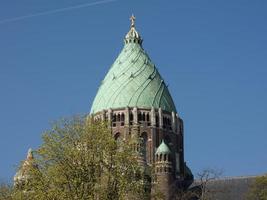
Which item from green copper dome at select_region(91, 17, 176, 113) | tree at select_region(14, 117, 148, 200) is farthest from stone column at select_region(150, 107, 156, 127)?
tree at select_region(14, 117, 148, 200)

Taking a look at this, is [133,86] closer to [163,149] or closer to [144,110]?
[144,110]

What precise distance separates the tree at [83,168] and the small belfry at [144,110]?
30231mm

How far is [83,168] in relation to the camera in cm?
3722

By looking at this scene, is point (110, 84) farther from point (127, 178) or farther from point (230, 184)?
point (127, 178)

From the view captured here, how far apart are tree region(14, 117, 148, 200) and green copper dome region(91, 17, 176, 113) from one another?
35.4 m

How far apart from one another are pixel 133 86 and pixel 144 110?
358 cm

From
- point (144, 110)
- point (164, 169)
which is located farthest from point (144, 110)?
point (164, 169)

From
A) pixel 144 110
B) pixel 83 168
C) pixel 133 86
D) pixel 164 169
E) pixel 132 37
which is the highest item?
pixel 132 37

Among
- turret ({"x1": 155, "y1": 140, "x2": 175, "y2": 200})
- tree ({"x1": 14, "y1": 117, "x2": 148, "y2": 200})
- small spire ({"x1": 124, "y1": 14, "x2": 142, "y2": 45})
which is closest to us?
tree ({"x1": 14, "y1": 117, "x2": 148, "y2": 200})

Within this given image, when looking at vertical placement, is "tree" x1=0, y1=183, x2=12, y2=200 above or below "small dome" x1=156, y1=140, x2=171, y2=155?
below

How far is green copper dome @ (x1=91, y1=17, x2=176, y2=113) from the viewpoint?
7500cm

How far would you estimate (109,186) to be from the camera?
121 ft

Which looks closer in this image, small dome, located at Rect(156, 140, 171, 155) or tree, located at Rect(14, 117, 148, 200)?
tree, located at Rect(14, 117, 148, 200)

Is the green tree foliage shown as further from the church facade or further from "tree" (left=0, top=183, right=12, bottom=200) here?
"tree" (left=0, top=183, right=12, bottom=200)
